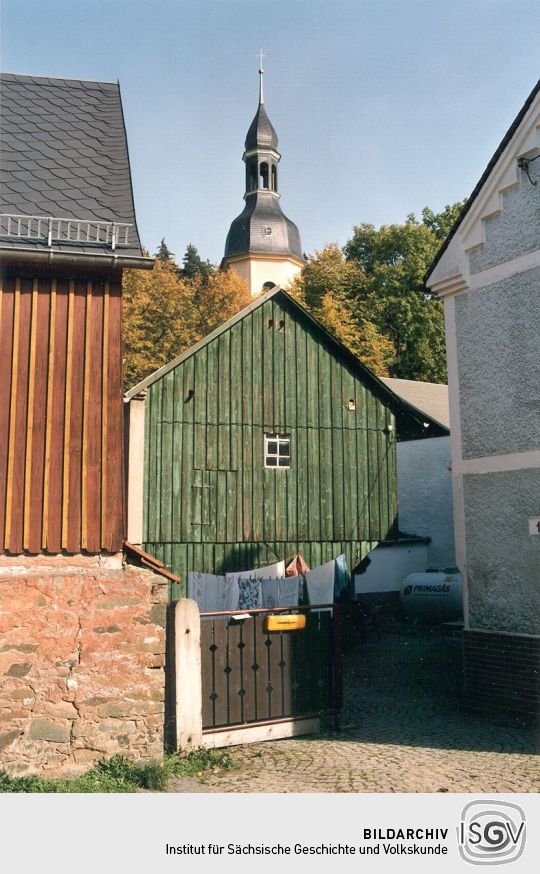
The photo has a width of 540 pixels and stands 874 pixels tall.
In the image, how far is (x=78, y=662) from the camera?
7648 millimetres

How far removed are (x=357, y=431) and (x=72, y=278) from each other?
33.8 feet

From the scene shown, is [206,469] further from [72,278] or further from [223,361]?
[72,278]

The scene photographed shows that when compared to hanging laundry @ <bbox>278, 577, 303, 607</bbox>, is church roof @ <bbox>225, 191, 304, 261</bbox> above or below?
above

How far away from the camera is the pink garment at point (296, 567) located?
640 inches

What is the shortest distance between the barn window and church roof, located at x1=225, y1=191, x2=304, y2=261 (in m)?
38.9

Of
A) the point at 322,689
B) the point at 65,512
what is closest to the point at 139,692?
the point at 65,512

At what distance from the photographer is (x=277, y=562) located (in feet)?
53.5

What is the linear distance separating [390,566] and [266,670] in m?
14.9

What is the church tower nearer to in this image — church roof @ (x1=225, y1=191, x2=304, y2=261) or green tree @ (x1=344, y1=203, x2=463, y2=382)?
church roof @ (x1=225, y1=191, x2=304, y2=261)

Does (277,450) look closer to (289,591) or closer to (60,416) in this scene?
(289,591)

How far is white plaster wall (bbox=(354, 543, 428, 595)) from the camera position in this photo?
76.1 ft

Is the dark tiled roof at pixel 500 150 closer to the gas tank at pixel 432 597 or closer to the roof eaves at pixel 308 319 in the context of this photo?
the roof eaves at pixel 308 319
